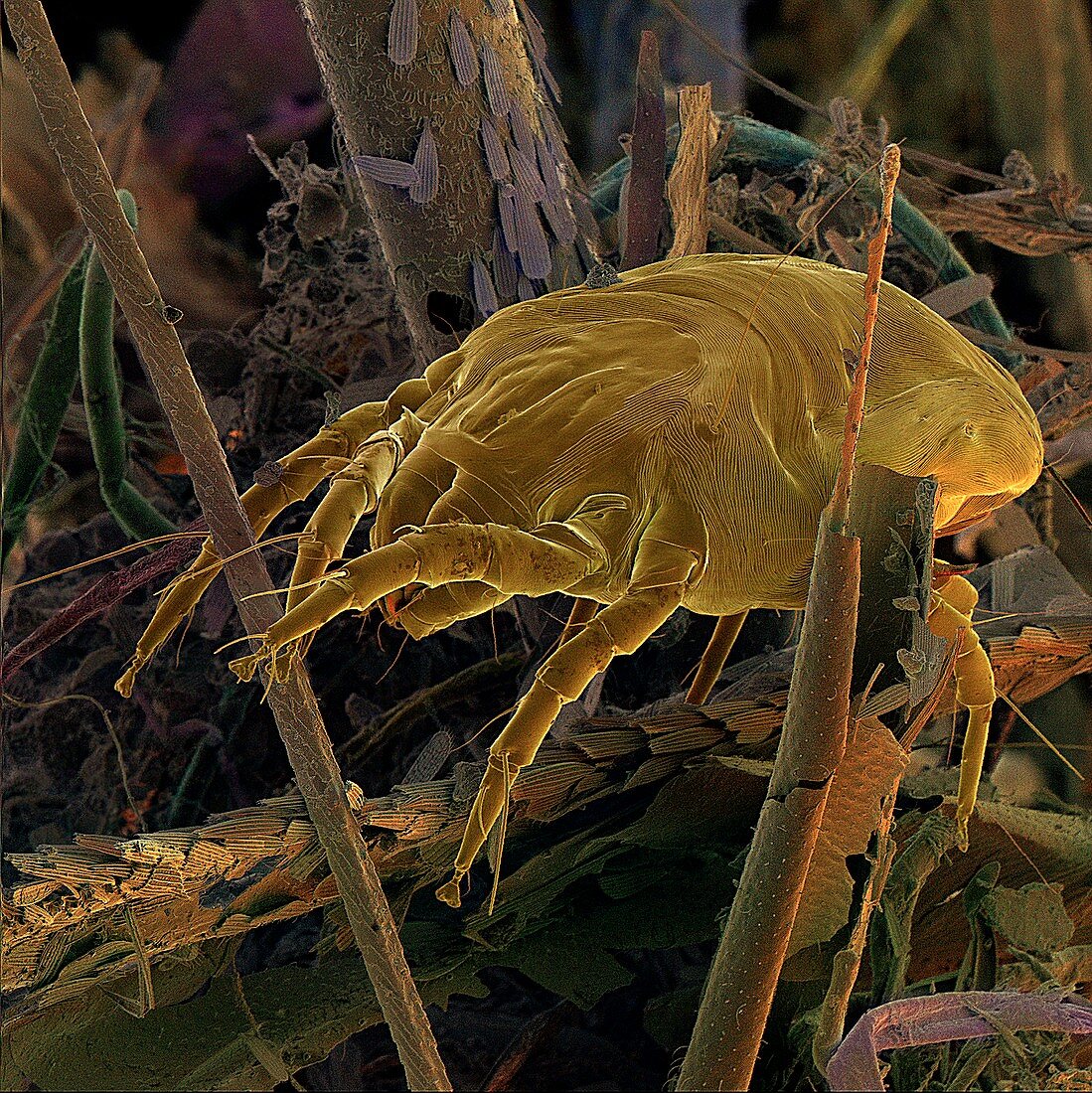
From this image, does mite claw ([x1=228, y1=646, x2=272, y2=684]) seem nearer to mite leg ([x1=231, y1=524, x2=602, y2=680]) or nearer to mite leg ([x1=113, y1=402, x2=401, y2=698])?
mite leg ([x1=231, y1=524, x2=602, y2=680])

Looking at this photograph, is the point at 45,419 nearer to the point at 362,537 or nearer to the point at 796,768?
the point at 362,537

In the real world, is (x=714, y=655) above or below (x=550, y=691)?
below

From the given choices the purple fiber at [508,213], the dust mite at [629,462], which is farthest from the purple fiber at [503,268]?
the dust mite at [629,462]

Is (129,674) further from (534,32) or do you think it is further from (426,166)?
(534,32)

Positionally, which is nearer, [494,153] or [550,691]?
[550,691]

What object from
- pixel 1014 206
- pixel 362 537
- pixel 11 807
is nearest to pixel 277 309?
pixel 362 537

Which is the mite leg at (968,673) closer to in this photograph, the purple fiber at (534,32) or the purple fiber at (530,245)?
the purple fiber at (530,245)

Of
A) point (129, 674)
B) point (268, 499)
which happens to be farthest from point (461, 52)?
point (129, 674)
